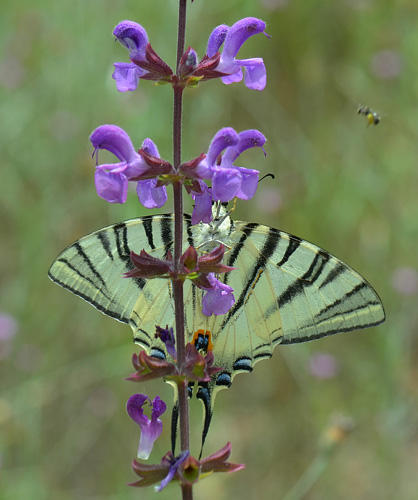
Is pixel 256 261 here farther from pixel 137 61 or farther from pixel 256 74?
pixel 137 61

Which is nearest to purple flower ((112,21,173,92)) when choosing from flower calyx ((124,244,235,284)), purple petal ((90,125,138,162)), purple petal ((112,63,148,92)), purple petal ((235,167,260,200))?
purple petal ((112,63,148,92))

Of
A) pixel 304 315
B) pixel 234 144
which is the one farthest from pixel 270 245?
pixel 234 144

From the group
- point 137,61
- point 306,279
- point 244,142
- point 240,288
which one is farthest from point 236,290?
point 137,61

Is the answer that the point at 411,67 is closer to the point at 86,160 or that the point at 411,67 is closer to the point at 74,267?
the point at 86,160

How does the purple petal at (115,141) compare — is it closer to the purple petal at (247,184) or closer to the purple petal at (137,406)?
the purple petal at (247,184)

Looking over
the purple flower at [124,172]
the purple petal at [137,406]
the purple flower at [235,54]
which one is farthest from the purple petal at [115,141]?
the purple petal at [137,406]

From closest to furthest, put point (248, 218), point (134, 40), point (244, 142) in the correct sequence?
1. point (134, 40)
2. point (244, 142)
3. point (248, 218)

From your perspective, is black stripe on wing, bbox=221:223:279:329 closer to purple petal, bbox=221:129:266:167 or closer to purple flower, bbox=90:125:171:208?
purple petal, bbox=221:129:266:167
